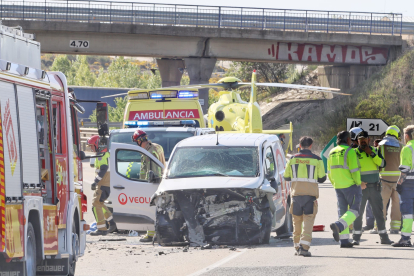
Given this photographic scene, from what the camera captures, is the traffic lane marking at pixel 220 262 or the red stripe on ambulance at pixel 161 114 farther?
the red stripe on ambulance at pixel 161 114

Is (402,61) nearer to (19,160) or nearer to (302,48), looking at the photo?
(302,48)

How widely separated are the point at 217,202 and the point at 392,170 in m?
3.73

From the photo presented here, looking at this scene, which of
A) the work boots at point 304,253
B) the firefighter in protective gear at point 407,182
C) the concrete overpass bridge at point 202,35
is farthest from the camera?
the concrete overpass bridge at point 202,35

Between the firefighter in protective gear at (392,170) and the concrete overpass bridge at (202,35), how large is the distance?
27.4 metres

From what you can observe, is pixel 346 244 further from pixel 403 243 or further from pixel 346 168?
pixel 346 168

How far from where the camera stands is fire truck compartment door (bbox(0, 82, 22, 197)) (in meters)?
6.64

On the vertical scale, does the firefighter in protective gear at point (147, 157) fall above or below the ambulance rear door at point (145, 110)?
below

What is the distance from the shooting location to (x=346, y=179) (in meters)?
11.4

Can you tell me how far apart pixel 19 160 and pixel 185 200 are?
4535 millimetres

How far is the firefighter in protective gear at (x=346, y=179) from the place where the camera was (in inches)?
447

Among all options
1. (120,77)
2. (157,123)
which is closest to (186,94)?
(157,123)

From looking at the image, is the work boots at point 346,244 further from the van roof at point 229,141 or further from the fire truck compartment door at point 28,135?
the fire truck compartment door at point 28,135

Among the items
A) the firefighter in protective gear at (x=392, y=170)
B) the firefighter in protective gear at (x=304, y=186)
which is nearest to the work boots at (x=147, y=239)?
the firefighter in protective gear at (x=304, y=186)

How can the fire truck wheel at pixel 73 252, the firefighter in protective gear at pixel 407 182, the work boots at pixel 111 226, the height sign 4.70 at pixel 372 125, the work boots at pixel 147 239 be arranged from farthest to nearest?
1. the height sign 4.70 at pixel 372 125
2. the work boots at pixel 111 226
3. the work boots at pixel 147 239
4. the firefighter in protective gear at pixel 407 182
5. the fire truck wheel at pixel 73 252
